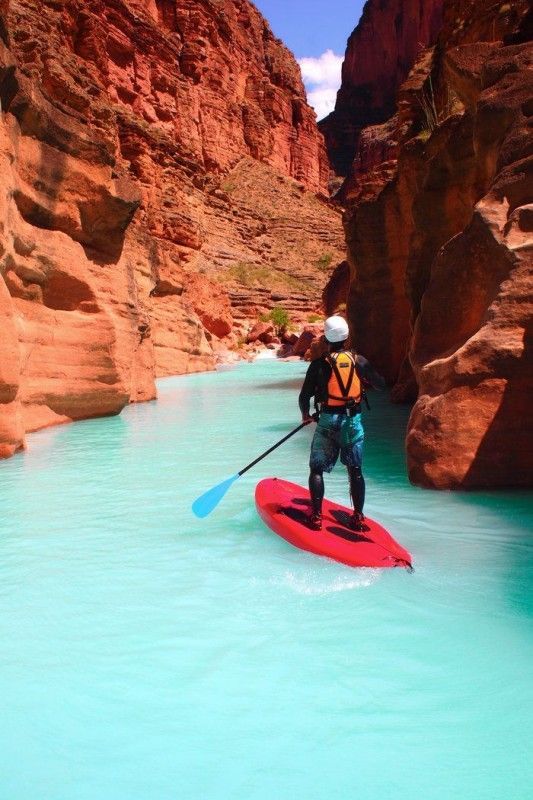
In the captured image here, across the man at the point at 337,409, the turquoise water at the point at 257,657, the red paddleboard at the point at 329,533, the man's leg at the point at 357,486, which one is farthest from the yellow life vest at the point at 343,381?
the turquoise water at the point at 257,657

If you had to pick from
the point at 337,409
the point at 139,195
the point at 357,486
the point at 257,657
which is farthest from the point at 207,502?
the point at 139,195

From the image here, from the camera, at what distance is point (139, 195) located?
1257 cm

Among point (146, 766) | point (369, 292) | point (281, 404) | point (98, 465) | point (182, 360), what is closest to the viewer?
point (146, 766)

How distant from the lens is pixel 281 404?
44.5 feet

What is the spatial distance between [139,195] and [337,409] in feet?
32.9

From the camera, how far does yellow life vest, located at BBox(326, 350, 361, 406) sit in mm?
3975

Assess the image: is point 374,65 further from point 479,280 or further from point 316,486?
point 316,486

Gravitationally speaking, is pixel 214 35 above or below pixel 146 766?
above

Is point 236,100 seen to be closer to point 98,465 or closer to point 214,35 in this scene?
point 214,35

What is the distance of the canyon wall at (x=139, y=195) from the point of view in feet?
31.3

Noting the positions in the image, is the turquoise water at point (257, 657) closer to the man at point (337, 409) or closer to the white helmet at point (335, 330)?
the man at point (337, 409)

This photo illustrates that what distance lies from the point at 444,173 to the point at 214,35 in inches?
2616

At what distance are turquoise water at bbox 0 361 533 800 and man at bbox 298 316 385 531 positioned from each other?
541 millimetres

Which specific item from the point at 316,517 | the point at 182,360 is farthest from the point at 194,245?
the point at 316,517
